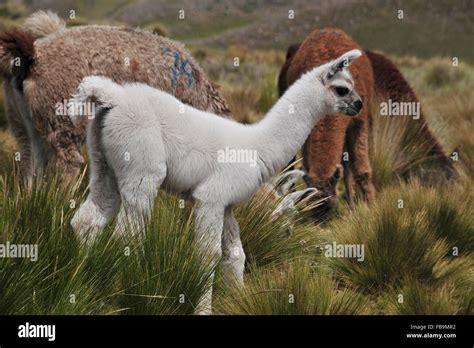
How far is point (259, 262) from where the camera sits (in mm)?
7629

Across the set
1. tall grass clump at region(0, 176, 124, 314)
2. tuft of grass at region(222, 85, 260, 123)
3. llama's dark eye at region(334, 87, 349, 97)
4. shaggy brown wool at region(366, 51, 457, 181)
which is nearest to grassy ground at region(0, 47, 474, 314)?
tall grass clump at region(0, 176, 124, 314)

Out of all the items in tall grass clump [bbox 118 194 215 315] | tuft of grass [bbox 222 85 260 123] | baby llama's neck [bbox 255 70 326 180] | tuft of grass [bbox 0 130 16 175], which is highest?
tuft of grass [bbox 222 85 260 123]

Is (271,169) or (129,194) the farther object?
(271,169)

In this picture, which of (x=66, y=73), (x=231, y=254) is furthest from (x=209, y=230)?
(x=66, y=73)

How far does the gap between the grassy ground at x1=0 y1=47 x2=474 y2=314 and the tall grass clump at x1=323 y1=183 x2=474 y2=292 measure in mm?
11

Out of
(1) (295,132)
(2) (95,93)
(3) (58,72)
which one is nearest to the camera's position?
(2) (95,93)

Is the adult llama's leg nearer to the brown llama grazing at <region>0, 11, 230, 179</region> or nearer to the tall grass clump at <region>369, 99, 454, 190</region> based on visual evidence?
the tall grass clump at <region>369, 99, 454, 190</region>

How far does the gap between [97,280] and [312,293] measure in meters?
1.40

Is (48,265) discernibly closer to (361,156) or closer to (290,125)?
(290,125)

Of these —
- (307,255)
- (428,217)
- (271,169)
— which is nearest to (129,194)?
(271,169)

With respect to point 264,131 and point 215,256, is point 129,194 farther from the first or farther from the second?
point 264,131

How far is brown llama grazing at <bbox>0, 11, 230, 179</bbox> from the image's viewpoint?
813 cm

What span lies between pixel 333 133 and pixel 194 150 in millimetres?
3425

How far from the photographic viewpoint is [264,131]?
6824mm
